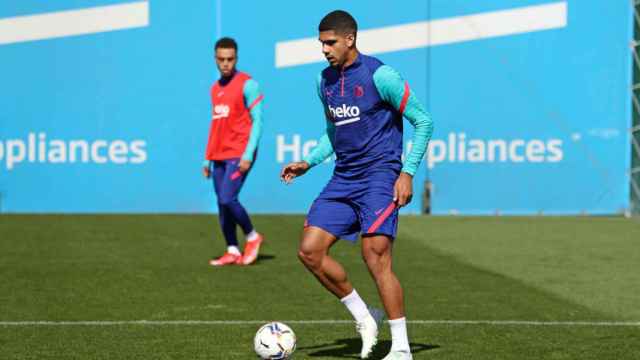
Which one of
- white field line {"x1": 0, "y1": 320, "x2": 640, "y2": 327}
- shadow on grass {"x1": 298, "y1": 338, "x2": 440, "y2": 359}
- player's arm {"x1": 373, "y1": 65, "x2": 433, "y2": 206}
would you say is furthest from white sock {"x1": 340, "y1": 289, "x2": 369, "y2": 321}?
white field line {"x1": 0, "y1": 320, "x2": 640, "y2": 327}

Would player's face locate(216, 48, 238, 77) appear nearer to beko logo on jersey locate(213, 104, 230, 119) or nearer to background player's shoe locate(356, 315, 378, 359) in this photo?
beko logo on jersey locate(213, 104, 230, 119)

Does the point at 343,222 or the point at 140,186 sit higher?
the point at 343,222

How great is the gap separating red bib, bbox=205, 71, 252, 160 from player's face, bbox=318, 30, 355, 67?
5245 mm

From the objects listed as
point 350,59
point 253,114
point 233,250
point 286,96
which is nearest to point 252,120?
point 253,114

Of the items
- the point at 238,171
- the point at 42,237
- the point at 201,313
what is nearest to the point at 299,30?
the point at 42,237

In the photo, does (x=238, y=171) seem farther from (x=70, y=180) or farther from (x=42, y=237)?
(x=70, y=180)

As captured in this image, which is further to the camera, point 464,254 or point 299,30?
point 299,30

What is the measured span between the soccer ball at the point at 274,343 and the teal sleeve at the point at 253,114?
510cm

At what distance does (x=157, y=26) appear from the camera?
19.2 metres

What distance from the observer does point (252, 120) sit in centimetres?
1266

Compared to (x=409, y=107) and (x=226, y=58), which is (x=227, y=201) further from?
(x=409, y=107)

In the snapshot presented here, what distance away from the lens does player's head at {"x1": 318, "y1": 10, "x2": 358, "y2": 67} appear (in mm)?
7496

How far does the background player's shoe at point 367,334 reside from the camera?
7.63 metres

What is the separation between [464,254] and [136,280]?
13.0 feet
